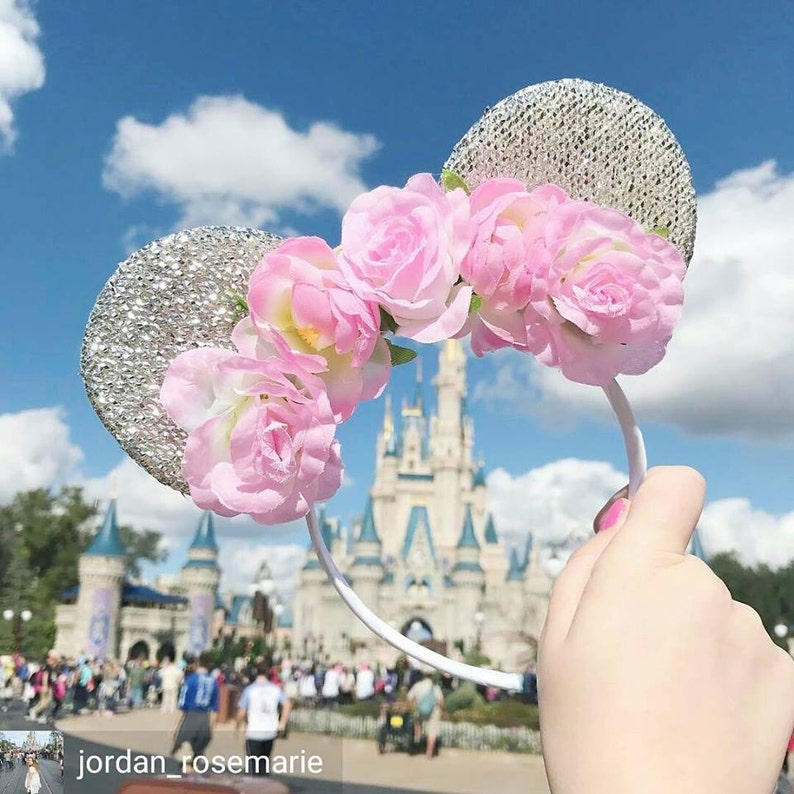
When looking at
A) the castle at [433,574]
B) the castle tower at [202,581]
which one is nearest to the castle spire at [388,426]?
the castle at [433,574]

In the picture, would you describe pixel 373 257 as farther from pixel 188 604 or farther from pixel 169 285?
pixel 188 604

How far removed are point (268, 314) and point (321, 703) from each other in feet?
55.0

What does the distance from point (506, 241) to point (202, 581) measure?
101ft

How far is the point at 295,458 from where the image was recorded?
1026 mm

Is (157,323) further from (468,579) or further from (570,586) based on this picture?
(468,579)

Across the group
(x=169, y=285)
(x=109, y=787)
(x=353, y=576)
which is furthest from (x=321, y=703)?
(x=353, y=576)

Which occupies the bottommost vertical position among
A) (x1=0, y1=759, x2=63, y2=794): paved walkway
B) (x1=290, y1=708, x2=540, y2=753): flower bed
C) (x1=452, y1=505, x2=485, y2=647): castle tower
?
(x1=290, y1=708, x2=540, y2=753): flower bed

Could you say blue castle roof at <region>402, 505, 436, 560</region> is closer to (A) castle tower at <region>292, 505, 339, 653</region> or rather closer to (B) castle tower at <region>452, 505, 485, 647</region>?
(B) castle tower at <region>452, 505, 485, 647</region>

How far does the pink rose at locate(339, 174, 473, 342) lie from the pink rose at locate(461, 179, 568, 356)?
0.05 m

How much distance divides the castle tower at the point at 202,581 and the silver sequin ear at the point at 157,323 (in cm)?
2814

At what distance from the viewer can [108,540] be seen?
2773 centimetres

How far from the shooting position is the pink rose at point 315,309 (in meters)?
1.06

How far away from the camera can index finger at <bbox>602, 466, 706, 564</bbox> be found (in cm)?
88

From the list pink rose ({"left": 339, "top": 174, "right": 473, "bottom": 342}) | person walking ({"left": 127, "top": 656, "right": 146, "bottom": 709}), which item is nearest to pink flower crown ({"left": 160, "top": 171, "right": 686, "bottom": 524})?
pink rose ({"left": 339, "top": 174, "right": 473, "bottom": 342})
